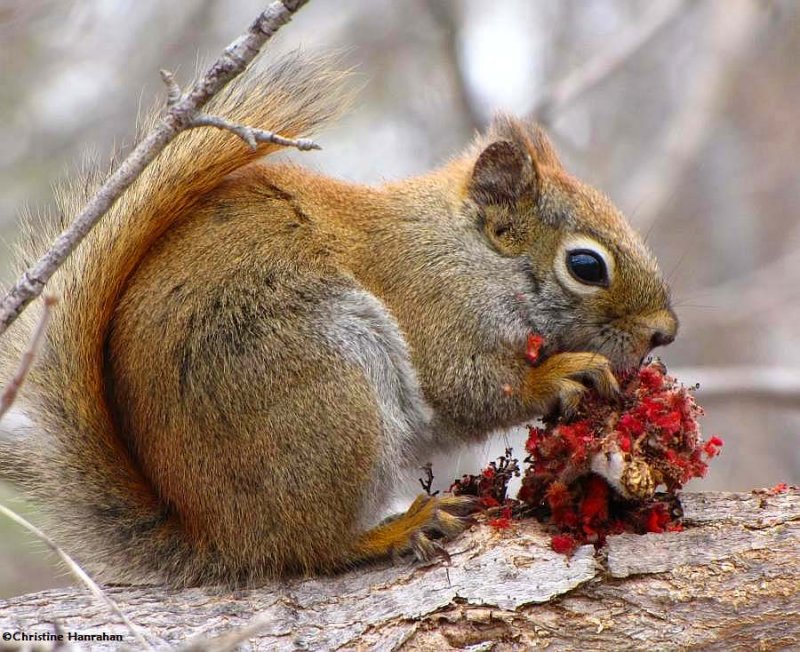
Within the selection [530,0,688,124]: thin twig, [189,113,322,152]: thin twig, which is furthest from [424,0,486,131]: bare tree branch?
[189,113,322,152]: thin twig

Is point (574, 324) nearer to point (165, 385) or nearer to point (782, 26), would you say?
point (165, 385)

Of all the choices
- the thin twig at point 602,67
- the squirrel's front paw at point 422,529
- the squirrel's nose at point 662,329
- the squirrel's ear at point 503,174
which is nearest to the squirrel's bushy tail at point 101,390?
the squirrel's front paw at point 422,529

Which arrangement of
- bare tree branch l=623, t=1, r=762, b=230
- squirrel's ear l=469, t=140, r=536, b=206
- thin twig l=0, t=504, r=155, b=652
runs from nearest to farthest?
1. thin twig l=0, t=504, r=155, b=652
2. squirrel's ear l=469, t=140, r=536, b=206
3. bare tree branch l=623, t=1, r=762, b=230

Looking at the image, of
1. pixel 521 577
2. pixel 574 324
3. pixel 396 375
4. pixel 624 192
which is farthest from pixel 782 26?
pixel 521 577

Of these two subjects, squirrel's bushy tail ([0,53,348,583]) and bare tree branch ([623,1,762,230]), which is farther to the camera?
bare tree branch ([623,1,762,230])

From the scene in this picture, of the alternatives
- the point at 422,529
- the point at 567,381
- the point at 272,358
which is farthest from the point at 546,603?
the point at 272,358

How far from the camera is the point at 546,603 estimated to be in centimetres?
262

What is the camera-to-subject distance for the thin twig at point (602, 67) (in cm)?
559

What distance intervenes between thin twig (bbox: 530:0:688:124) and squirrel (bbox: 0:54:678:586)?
2292 mm

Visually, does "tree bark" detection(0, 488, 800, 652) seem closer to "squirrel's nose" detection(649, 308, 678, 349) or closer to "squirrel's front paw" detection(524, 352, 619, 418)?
"squirrel's front paw" detection(524, 352, 619, 418)

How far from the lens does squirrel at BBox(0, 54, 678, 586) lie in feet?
9.39

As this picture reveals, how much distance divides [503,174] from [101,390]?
153cm

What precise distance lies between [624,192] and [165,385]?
436 centimetres

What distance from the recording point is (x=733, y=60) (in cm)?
662
